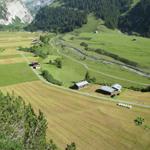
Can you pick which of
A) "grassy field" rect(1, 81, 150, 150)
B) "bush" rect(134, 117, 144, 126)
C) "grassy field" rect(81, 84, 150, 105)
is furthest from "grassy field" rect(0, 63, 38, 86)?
"bush" rect(134, 117, 144, 126)

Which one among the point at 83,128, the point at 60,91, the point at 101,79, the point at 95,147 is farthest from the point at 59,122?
the point at 101,79

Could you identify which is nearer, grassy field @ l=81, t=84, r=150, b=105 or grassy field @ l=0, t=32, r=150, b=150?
grassy field @ l=0, t=32, r=150, b=150

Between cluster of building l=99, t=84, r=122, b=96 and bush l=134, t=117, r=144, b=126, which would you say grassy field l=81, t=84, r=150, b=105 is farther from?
bush l=134, t=117, r=144, b=126

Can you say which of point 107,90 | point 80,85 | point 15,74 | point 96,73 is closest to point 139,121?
point 107,90

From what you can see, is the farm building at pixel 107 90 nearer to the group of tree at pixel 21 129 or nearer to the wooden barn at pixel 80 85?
the wooden barn at pixel 80 85

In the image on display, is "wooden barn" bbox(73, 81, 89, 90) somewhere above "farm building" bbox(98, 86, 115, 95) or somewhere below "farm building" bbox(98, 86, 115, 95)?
below

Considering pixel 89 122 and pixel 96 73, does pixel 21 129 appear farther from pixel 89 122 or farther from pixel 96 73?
Answer: pixel 96 73
